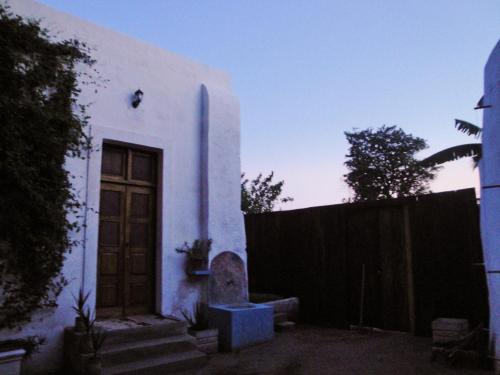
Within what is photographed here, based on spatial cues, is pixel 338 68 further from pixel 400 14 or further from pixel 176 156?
pixel 176 156

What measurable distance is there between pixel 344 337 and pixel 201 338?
2.39 metres

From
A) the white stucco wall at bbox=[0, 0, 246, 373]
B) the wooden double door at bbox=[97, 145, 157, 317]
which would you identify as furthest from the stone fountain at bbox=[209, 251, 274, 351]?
the wooden double door at bbox=[97, 145, 157, 317]

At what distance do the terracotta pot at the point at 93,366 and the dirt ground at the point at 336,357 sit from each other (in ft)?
3.79

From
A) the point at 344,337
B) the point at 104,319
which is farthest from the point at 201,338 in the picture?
the point at 344,337

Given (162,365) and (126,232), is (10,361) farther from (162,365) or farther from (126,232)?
(126,232)

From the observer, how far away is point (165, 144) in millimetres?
6465

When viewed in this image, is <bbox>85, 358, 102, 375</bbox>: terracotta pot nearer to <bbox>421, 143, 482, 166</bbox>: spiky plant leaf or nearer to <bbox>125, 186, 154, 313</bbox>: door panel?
<bbox>125, 186, 154, 313</bbox>: door panel

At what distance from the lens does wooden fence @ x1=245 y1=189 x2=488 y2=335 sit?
5.89 metres

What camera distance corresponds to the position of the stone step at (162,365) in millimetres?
4484

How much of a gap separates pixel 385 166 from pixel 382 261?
76.2 feet

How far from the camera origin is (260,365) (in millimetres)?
5004

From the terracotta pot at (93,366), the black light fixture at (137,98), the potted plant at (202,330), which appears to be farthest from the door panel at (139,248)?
the terracotta pot at (93,366)

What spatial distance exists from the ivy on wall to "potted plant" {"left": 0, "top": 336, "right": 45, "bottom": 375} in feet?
0.78

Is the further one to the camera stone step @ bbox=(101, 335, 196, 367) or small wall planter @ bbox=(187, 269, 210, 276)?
small wall planter @ bbox=(187, 269, 210, 276)
